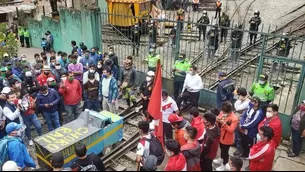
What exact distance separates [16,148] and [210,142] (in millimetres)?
3522

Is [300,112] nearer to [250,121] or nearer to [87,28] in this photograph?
[250,121]

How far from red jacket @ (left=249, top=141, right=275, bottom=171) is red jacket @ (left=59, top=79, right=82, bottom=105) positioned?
4.87 m

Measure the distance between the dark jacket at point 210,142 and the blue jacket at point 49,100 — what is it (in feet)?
13.2

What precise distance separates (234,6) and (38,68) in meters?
18.1

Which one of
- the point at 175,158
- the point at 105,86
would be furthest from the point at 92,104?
the point at 175,158

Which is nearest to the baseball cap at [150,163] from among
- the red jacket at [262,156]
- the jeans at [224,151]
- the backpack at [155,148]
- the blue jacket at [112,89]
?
the backpack at [155,148]

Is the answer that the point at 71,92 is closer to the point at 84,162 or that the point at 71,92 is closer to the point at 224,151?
the point at 84,162

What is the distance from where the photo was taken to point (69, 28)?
13523mm

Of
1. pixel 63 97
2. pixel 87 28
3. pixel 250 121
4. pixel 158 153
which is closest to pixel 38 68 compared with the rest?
pixel 63 97

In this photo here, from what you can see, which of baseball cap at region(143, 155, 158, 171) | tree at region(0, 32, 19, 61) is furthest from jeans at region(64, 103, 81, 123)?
tree at region(0, 32, 19, 61)

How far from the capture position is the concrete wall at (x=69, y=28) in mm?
11445

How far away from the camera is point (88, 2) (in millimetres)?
20531

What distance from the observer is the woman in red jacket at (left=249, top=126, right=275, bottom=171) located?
15.5 feet

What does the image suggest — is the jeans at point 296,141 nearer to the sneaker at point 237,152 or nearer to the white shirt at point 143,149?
the sneaker at point 237,152
